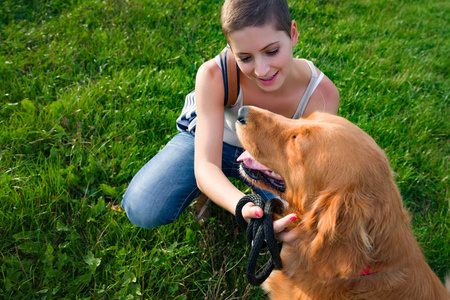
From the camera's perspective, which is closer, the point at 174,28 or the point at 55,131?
the point at 55,131

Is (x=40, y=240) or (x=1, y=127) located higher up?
(x=1, y=127)

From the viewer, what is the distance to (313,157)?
1892 mm

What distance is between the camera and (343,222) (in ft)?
5.38

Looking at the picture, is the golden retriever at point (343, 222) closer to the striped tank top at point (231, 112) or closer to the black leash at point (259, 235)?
the black leash at point (259, 235)

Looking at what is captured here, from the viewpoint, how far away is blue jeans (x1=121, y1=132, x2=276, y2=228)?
243 cm

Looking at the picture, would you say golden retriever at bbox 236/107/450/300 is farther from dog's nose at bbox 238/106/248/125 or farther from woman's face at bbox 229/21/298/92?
woman's face at bbox 229/21/298/92

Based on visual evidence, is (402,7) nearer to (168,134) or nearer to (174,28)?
(174,28)

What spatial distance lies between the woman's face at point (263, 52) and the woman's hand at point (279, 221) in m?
0.89

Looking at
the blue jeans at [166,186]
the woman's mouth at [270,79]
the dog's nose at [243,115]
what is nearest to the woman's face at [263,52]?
the woman's mouth at [270,79]

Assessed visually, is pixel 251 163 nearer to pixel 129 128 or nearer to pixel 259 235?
pixel 259 235

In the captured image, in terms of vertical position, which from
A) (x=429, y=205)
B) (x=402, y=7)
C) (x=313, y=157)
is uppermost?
(x=313, y=157)

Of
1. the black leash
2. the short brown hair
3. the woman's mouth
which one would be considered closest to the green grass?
the black leash

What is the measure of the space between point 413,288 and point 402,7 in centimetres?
690

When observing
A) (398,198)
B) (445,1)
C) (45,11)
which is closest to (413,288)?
(398,198)
